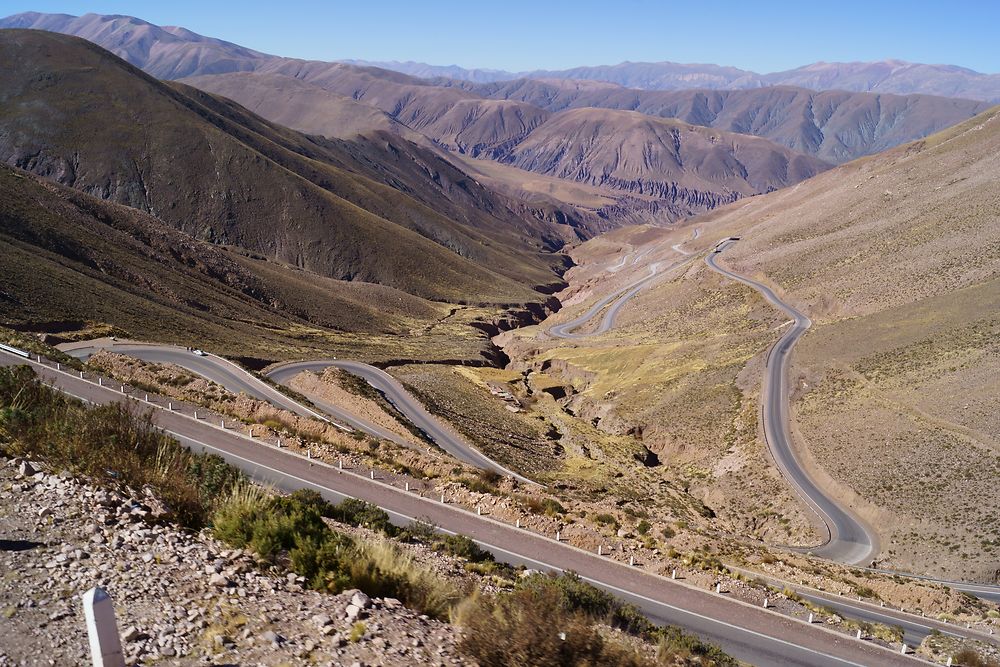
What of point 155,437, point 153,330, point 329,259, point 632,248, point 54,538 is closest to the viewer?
point 54,538

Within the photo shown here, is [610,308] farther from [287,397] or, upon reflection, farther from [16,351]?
[16,351]

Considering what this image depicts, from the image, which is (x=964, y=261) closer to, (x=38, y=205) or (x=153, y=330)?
(x=153, y=330)

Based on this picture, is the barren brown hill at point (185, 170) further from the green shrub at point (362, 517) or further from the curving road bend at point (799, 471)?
the green shrub at point (362, 517)

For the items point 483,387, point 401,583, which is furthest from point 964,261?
point 401,583

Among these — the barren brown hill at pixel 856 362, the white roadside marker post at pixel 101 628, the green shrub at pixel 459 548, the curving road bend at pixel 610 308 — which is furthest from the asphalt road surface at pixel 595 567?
the curving road bend at pixel 610 308

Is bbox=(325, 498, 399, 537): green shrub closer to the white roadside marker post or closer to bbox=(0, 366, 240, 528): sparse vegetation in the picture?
bbox=(0, 366, 240, 528): sparse vegetation

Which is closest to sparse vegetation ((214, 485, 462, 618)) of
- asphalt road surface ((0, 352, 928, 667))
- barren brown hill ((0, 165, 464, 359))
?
asphalt road surface ((0, 352, 928, 667))
